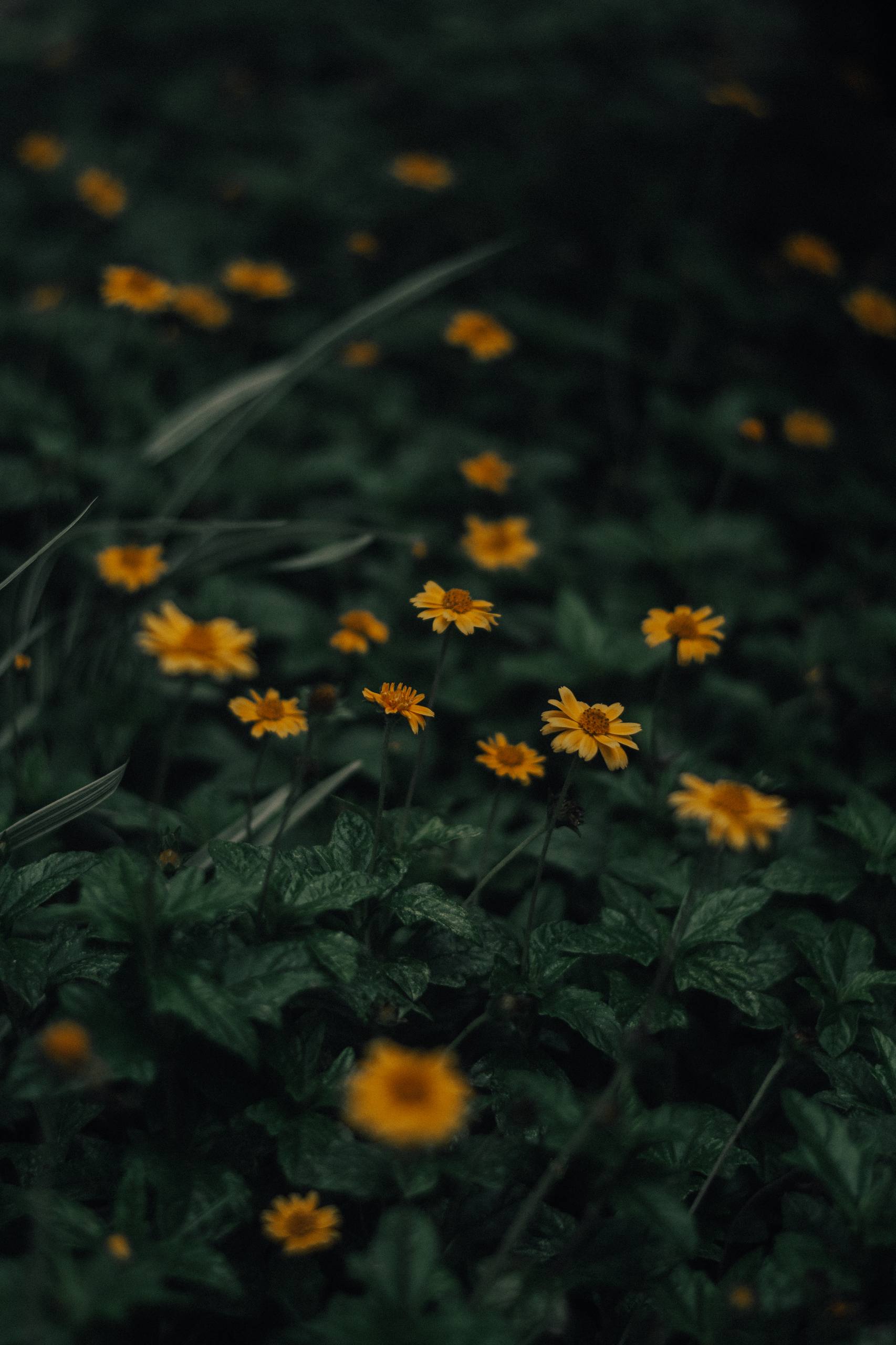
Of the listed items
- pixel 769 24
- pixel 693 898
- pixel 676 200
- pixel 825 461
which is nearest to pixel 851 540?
pixel 825 461

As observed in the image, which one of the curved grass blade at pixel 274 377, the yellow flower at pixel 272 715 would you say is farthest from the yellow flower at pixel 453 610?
the curved grass blade at pixel 274 377

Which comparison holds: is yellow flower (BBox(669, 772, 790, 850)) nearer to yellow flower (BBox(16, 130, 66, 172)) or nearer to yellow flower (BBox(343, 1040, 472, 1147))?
yellow flower (BBox(343, 1040, 472, 1147))

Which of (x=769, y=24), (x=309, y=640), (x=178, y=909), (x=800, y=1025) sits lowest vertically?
(x=309, y=640)

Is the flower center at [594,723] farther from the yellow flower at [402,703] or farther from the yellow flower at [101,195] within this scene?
the yellow flower at [101,195]

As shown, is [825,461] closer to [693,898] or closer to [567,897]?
[567,897]

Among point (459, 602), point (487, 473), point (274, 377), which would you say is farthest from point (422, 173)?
point (459, 602)

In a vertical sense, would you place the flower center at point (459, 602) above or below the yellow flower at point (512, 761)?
above
